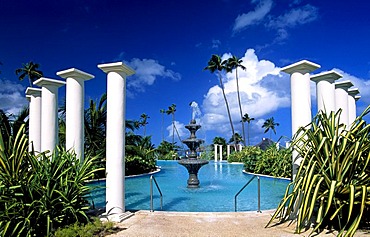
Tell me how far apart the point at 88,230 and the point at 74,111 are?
2.95m

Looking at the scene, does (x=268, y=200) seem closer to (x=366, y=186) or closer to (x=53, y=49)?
(x=366, y=186)

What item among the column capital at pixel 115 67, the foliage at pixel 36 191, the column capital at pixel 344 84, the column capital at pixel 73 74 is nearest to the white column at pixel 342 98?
the column capital at pixel 344 84

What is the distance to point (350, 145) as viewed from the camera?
4.95m

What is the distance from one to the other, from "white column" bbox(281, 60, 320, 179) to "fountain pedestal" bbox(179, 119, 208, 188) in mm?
5951

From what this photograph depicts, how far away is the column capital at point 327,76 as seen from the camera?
6296mm

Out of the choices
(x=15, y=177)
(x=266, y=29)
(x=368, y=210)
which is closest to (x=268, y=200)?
(x=368, y=210)

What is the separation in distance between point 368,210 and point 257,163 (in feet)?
41.7

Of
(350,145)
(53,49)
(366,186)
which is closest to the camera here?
(366,186)

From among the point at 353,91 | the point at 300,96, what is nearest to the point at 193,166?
the point at 353,91

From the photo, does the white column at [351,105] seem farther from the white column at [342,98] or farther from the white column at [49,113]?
the white column at [49,113]

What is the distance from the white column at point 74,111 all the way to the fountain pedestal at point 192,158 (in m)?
5.71

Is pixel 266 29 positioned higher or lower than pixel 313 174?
higher

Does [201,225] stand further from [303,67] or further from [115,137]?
[303,67]

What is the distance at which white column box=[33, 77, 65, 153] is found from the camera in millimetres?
7141
